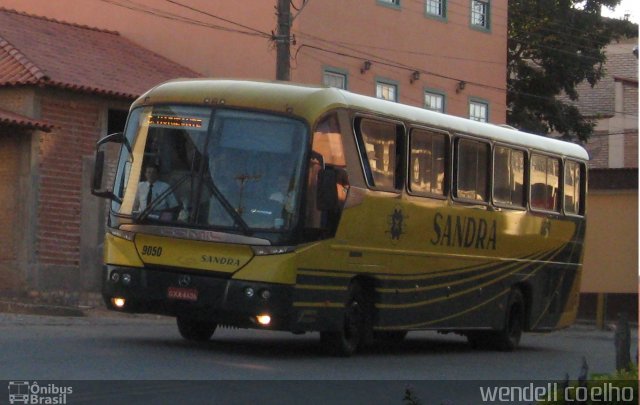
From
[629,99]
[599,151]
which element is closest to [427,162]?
[629,99]

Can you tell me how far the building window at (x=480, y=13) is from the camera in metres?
39.0

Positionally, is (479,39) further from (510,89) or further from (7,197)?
(7,197)

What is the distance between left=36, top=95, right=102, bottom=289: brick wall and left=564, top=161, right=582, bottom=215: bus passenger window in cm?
927

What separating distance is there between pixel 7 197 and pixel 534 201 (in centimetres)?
996

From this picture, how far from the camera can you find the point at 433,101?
1465 inches

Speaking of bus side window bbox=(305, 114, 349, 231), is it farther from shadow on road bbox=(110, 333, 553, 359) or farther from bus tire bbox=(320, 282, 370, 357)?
shadow on road bbox=(110, 333, 553, 359)

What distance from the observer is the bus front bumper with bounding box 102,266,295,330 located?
15.2 metres

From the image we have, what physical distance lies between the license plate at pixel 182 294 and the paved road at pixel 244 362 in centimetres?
63

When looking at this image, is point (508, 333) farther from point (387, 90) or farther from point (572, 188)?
point (387, 90)

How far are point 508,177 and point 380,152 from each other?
4.13 meters

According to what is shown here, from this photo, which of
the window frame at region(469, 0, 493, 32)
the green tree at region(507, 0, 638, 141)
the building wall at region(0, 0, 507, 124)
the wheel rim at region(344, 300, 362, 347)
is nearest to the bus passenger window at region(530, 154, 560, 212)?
the wheel rim at region(344, 300, 362, 347)

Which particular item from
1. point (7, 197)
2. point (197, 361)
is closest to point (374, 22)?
point (7, 197)

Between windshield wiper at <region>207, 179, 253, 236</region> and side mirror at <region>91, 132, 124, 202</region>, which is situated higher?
side mirror at <region>91, 132, 124, 202</region>

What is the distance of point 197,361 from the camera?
1476 cm
